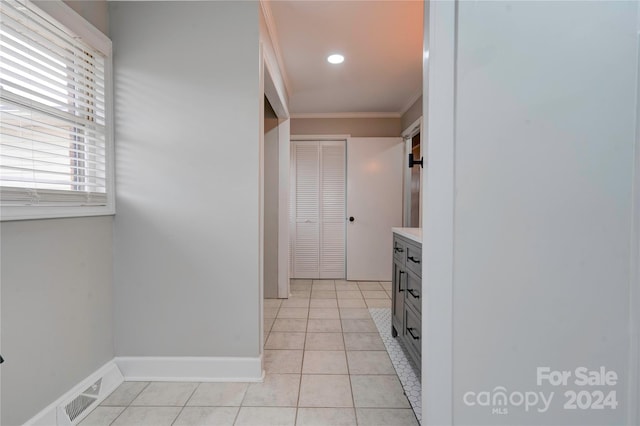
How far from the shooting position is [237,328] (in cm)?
188

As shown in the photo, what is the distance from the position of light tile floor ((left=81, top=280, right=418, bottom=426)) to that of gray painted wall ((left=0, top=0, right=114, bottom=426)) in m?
0.31

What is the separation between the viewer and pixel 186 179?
1.86m

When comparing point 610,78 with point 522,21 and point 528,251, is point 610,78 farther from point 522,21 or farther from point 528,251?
point 528,251

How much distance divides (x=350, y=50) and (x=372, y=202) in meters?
2.21

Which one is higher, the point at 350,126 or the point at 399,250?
the point at 350,126

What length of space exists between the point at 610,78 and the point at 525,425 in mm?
1229

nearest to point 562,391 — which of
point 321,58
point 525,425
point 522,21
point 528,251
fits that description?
point 525,425

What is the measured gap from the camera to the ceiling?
2130 millimetres

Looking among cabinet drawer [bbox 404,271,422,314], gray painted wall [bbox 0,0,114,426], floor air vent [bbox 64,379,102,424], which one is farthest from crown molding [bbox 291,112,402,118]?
floor air vent [bbox 64,379,102,424]

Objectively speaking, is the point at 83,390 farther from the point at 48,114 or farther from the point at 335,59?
the point at 335,59

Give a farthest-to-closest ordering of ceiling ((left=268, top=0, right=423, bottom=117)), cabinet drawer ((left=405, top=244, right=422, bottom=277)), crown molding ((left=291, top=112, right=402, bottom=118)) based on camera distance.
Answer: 1. crown molding ((left=291, top=112, right=402, bottom=118))
2. ceiling ((left=268, top=0, right=423, bottom=117))
3. cabinet drawer ((left=405, top=244, right=422, bottom=277))

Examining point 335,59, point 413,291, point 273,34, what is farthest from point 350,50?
point 413,291

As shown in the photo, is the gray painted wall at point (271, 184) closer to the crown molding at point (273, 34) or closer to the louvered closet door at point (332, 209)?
the crown molding at point (273, 34)

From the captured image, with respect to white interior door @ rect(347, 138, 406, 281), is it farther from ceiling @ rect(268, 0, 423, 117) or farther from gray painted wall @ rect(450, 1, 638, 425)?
gray painted wall @ rect(450, 1, 638, 425)
